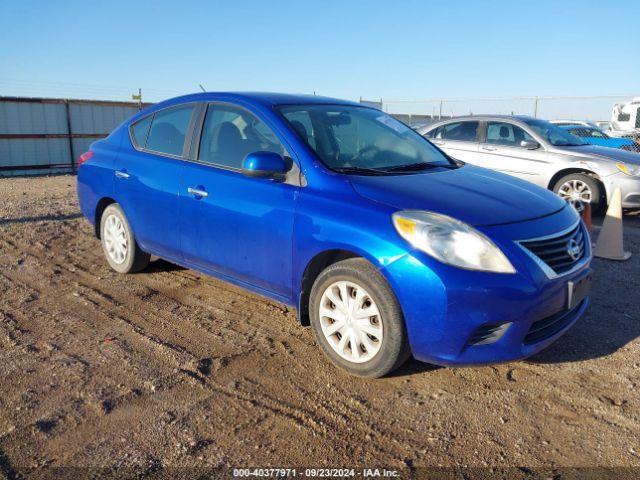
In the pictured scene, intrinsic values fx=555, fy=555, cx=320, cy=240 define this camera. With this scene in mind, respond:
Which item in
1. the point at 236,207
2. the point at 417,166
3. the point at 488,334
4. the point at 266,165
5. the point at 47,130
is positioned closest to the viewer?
the point at 488,334

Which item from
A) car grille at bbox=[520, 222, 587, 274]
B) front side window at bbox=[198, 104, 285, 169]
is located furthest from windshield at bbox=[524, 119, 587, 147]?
front side window at bbox=[198, 104, 285, 169]

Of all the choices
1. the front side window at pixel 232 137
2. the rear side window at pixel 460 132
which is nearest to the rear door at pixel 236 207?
the front side window at pixel 232 137

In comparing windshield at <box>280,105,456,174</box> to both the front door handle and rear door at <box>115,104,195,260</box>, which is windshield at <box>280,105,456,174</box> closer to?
the front door handle

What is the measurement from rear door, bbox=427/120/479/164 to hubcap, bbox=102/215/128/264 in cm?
571

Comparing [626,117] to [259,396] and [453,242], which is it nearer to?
[453,242]

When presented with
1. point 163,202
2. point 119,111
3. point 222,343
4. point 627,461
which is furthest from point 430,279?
point 119,111

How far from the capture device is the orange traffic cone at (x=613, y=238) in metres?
6.04

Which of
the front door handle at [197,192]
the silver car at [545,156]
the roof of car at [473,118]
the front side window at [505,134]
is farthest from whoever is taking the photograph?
the roof of car at [473,118]

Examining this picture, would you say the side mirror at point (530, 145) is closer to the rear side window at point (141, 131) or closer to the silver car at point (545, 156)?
the silver car at point (545, 156)

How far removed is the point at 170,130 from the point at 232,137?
806mm

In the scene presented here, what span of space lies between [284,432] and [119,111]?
53.0ft

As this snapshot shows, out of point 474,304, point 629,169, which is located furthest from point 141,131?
point 629,169

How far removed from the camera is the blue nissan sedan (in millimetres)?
2951

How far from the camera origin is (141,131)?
4.96 meters
